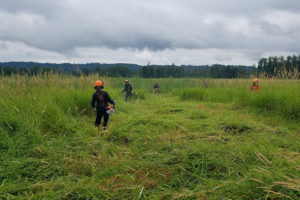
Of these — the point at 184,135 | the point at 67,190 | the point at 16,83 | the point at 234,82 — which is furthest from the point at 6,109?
the point at 234,82

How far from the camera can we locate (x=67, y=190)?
209 centimetres

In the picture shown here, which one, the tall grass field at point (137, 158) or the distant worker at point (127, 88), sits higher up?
the distant worker at point (127, 88)

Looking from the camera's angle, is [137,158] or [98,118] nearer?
[137,158]

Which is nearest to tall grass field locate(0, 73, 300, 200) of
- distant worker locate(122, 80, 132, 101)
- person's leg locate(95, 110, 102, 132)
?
person's leg locate(95, 110, 102, 132)

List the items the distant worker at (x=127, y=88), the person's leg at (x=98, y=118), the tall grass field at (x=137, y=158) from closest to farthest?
the tall grass field at (x=137, y=158), the person's leg at (x=98, y=118), the distant worker at (x=127, y=88)

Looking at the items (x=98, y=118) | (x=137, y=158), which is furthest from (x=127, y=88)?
(x=137, y=158)

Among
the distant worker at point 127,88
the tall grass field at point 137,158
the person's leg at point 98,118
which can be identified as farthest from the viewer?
the distant worker at point 127,88

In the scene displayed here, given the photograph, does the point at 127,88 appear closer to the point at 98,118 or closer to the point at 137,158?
the point at 98,118

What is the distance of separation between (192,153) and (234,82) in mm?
11314

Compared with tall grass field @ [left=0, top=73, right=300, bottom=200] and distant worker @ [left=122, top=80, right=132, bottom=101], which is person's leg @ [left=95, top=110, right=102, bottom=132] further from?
distant worker @ [left=122, top=80, right=132, bottom=101]

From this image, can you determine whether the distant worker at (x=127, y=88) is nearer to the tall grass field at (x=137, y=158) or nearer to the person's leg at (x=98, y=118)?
the tall grass field at (x=137, y=158)

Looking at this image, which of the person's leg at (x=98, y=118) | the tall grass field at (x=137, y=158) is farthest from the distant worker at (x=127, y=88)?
the person's leg at (x=98, y=118)

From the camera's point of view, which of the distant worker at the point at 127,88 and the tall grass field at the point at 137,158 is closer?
the tall grass field at the point at 137,158

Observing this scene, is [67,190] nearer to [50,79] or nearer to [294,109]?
[50,79]
